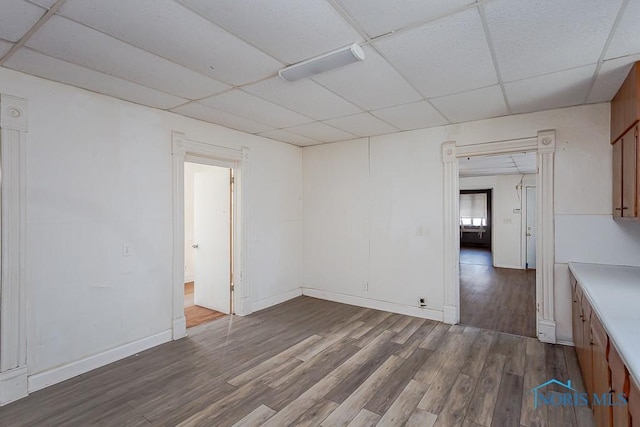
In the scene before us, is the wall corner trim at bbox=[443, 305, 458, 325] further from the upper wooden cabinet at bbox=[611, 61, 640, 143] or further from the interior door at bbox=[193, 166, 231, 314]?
the interior door at bbox=[193, 166, 231, 314]

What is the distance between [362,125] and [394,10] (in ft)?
7.66

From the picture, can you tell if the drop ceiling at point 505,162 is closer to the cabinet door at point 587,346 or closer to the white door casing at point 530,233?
the white door casing at point 530,233

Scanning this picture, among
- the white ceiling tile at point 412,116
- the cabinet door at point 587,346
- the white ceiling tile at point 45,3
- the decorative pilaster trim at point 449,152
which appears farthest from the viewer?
the decorative pilaster trim at point 449,152

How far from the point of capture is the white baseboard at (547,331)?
343 cm

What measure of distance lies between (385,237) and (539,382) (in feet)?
7.91

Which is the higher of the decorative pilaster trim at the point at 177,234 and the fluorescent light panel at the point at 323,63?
the fluorescent light panel at the point at 323,63

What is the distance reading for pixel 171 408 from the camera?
2.38 metres

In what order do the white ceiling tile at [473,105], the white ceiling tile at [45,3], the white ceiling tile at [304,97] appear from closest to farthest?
1. the white ceiling tile at [45,3]
2. the white ceiling tile at [304,97]
3. the white ceiling tile at [473,105]

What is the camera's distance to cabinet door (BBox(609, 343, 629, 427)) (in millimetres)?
1402

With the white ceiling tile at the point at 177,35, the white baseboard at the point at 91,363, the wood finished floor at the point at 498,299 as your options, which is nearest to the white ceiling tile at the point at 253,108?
the white ceiling tile at the point at 177,35

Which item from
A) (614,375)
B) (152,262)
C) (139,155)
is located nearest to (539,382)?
(614,375)

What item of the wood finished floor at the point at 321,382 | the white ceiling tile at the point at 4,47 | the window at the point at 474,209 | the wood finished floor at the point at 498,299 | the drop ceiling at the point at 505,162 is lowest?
the wood finished floor at the point at 321,382

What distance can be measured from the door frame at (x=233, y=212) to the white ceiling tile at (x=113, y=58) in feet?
3.06

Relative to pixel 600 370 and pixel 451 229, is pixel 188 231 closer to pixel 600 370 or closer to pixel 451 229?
pixel 451 229
